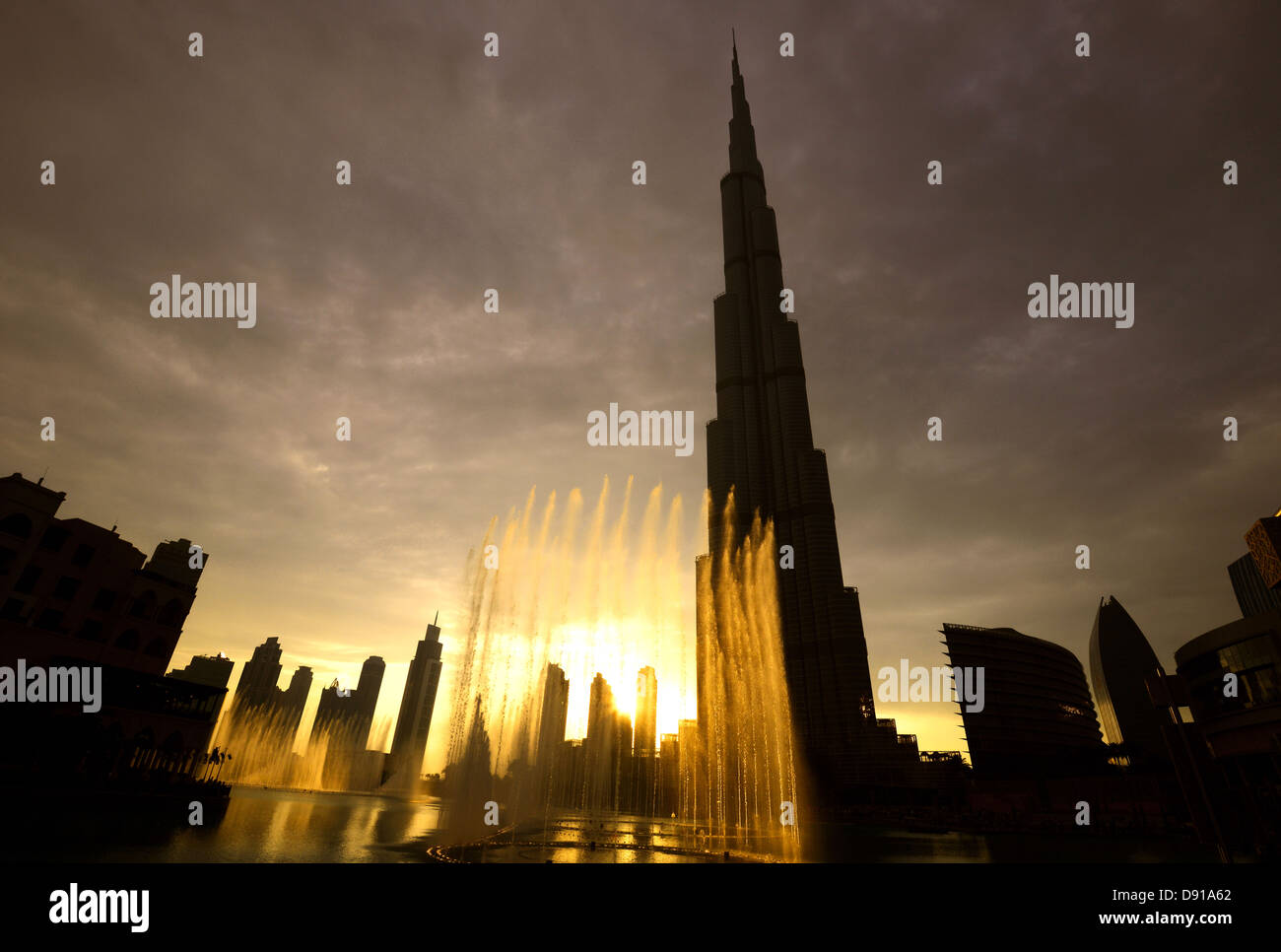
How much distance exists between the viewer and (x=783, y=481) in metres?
158

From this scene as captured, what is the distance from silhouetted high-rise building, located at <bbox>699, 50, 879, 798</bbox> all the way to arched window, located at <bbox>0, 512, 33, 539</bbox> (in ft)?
295

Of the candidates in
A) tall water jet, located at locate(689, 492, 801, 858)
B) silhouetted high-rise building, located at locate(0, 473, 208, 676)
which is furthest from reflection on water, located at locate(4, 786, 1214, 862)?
tall water jet, located at locate(689, 492, 801, 858)

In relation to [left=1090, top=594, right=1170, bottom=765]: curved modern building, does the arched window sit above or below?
above

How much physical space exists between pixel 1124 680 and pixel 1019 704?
93.6 metres

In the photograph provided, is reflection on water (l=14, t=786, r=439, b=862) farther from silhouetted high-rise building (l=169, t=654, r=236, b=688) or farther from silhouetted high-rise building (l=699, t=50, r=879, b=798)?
silhouetted high-rise building (l=169, t=654, r=236, b=688)

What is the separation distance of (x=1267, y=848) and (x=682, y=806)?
10579cm

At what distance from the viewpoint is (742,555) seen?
15538 cm

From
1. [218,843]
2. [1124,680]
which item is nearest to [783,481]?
[218,843]

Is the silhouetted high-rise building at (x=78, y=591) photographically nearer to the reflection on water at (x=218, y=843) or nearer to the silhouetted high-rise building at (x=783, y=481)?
the reflection on water at (x=218, y=843)

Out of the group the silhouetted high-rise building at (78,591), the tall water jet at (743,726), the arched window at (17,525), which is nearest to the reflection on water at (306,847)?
the silhouetted high-rise building at (78,591)

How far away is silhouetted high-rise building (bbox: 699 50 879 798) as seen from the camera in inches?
5098

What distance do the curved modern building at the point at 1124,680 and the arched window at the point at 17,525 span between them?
882ft

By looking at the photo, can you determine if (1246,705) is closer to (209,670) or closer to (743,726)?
(743,726)
